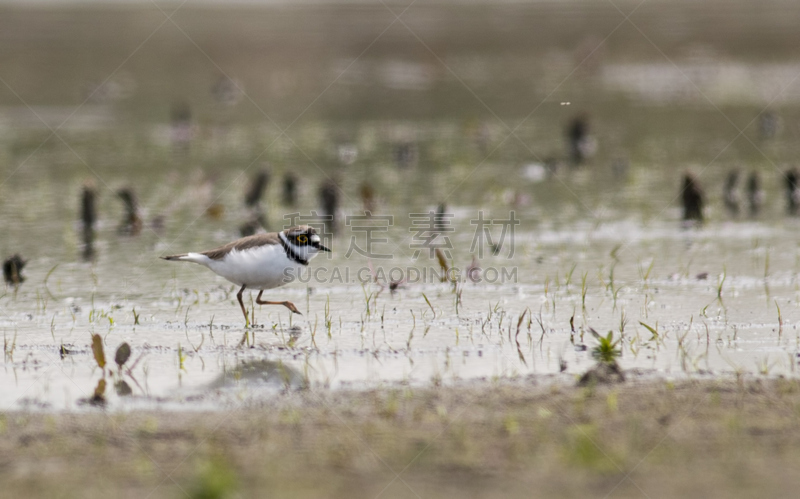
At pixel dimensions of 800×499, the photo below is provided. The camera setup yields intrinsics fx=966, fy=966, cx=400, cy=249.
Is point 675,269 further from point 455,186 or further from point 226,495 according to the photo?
point 226,495

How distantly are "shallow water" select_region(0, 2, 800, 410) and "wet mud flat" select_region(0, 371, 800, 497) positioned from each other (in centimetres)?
52

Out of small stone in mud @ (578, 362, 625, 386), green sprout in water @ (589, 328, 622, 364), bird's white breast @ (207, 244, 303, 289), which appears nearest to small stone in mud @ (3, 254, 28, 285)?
bird's white breast @ (207, 244, 303, 289)

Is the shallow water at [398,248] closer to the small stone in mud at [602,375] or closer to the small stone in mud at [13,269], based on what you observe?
the small stone in mud at [13,269]

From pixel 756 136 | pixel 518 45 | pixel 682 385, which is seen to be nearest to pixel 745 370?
pixel 682 385

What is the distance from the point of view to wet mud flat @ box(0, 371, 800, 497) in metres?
5.05

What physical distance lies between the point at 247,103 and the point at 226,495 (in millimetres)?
20080

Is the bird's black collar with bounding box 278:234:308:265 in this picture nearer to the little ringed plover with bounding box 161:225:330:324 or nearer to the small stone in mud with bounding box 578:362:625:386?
the little ringed plover with bounding box 161:225:330:324

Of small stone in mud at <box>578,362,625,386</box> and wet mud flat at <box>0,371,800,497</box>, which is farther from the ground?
small stone in mud at <box>578,362,625,386</box>

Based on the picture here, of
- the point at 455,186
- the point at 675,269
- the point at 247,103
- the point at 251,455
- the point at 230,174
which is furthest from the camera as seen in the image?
the point at 247,103

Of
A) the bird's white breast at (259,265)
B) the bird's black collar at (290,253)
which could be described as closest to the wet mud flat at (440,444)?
the bird's white breast at (259,265)

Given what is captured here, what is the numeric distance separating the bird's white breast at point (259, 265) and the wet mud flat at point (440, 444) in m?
2.33

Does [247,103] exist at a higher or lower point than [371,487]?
higher

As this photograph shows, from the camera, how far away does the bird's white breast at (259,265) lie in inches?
341

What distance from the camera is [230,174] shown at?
16.3 metres
